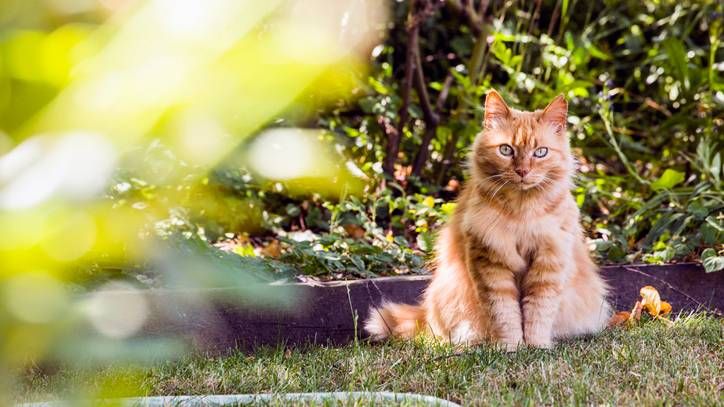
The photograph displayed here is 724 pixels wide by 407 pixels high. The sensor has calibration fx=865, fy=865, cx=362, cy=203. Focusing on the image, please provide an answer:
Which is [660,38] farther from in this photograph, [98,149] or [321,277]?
[98,149]

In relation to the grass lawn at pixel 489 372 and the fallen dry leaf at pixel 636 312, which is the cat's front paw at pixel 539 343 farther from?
the fallen dry leaf at pixel 636 312

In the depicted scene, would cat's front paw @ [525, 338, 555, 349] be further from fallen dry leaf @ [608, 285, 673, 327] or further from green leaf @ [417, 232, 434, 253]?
green leaf @ [417, 232, 434, 253]

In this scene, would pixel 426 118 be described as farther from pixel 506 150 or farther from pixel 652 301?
pixel 652 301

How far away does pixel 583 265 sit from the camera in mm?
3125

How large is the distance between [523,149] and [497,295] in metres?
0.51

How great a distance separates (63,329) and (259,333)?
2.64 metres

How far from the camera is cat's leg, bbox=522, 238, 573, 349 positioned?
2.84 m

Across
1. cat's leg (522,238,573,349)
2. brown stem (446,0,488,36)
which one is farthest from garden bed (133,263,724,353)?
brown stem (446,0,488,36)

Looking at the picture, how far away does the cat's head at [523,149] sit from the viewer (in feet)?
9.68

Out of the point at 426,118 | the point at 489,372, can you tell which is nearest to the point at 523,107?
the point at 426,118

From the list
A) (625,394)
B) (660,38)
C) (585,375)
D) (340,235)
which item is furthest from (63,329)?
(660,38)

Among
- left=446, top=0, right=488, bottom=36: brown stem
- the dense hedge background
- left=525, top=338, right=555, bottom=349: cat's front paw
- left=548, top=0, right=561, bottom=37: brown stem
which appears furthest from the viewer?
left=548, top=0, right=561, bottom=37: brown stem

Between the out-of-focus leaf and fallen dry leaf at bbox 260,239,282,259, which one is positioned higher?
the out-of-focus leaf

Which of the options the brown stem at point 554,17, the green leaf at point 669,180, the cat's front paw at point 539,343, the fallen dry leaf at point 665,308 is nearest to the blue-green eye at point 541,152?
the cat's front paw at point 539,343
